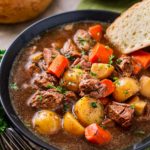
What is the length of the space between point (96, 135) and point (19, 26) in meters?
1.82

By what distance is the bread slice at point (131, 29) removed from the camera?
11.9 feet

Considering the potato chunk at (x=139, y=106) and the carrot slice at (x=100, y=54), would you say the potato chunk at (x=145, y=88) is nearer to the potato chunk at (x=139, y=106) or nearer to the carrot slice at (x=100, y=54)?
the potato chunk at (x=139, y=106)

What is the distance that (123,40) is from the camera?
146 inches

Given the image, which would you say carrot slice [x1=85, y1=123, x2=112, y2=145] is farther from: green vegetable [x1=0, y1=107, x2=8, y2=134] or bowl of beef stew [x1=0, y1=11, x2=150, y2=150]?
green vegetable [x1=0, y1=107, x2=8, y2=134]

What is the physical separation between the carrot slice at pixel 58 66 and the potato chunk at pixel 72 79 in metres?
0.06

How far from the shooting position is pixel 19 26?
4.14 m

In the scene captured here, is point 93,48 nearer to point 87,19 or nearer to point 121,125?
point 87,19

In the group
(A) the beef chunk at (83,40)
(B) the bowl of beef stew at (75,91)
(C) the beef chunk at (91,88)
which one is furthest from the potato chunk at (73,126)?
(A) the beef chunk at (83,40)

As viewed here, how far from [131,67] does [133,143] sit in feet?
2.31

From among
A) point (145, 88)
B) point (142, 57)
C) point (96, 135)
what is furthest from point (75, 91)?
point (142, 57)

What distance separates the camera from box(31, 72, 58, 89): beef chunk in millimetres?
3148

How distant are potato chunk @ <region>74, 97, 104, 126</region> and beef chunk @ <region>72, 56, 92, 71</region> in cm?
37

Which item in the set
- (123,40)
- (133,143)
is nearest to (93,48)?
(123,40)

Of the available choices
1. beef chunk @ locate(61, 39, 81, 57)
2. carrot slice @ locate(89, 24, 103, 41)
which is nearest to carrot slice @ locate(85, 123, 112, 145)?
beef chunk @ locate(61, 39, 81, 57)
